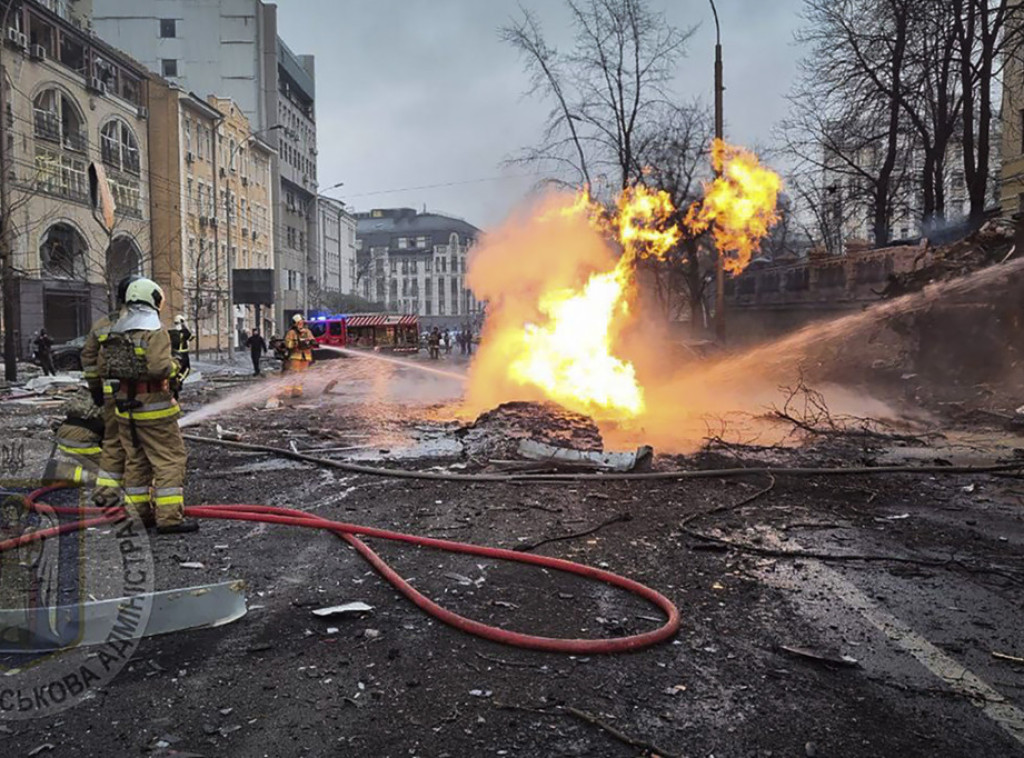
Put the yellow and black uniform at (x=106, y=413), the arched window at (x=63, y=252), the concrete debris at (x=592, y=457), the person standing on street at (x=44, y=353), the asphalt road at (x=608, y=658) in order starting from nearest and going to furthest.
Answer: the asphalt road at (x=608, y=658), the yellow and black uniform at (x=106, y=413), the concrete debris at (x=592, y=457), the person standing on street at (x=44, y=353), the arched window at (x=63, y=252)

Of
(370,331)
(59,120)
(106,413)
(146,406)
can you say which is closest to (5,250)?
(106,413)

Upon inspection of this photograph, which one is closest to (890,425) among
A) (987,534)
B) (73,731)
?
(987,534)

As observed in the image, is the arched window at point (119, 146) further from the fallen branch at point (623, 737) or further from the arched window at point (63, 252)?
the fallen branch at point (623, 737)

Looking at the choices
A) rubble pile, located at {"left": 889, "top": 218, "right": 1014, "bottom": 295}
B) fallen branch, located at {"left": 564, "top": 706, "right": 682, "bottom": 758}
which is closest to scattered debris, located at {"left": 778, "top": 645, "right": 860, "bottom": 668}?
fallen branch, located at {"left": 564, "top": 706, "right": 682, "bottom": 758}

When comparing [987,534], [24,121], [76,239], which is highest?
[24,121]

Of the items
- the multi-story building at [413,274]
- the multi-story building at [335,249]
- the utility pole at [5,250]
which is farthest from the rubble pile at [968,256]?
the multi-story building at [413,274]

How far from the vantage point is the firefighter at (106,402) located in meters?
Answer: 5.55

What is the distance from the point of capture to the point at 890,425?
479 inches

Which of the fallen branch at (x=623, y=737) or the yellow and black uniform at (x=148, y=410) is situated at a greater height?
the yellow and black uniform at (x=148, y=410)

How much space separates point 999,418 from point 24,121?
115 ft

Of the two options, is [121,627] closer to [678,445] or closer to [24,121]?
[678,445]

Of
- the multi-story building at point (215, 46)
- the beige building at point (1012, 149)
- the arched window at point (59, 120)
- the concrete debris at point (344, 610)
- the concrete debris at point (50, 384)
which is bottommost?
the concrete debris at point (344, 610)

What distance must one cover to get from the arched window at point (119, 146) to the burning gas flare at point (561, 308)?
30414 mm

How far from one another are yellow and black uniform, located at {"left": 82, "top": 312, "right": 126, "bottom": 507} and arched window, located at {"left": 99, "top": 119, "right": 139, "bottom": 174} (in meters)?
36.7
